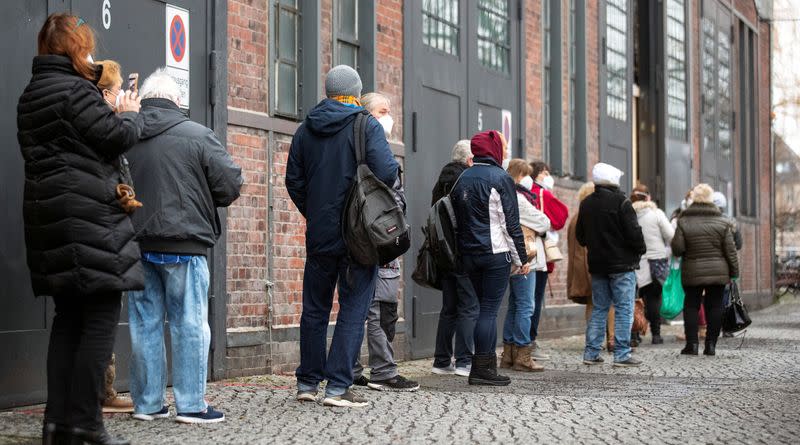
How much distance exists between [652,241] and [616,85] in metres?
5.20

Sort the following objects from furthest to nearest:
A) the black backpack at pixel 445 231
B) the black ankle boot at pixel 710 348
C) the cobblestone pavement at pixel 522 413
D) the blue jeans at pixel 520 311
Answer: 1. the black ankle boot at pixel 710 348
2. the blue jeans at pixel 520 311
3. the black backpack at pixel 445 231
4. the cobblestone pavement at pixel 522 413

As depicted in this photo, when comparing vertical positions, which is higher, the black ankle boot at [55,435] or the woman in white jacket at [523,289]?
the woman in white jacket at [523,289]

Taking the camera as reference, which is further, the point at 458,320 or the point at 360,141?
the point at 458,320

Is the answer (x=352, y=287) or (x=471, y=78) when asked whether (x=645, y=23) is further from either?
(x=352, y=287)

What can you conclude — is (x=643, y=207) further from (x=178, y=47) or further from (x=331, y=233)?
(x=331, y=233)

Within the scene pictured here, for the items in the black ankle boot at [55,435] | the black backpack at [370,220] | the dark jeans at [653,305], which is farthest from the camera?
the dark jeans at [653,305]

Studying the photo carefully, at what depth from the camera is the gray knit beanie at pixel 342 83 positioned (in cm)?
814

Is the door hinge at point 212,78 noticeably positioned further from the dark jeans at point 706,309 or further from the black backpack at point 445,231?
the dark jeans at point 706,309

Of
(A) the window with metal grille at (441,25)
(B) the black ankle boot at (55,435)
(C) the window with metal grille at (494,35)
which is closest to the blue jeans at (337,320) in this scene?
(B) the black ankle boot at (55,435)

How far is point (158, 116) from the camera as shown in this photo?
7.13 metres

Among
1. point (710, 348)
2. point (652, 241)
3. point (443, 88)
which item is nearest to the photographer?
point (443, 88)

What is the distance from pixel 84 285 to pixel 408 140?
6.94 metres

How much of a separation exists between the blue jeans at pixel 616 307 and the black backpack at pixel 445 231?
2373 millimetres

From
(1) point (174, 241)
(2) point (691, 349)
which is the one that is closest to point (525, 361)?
(2) point (691, 349)
